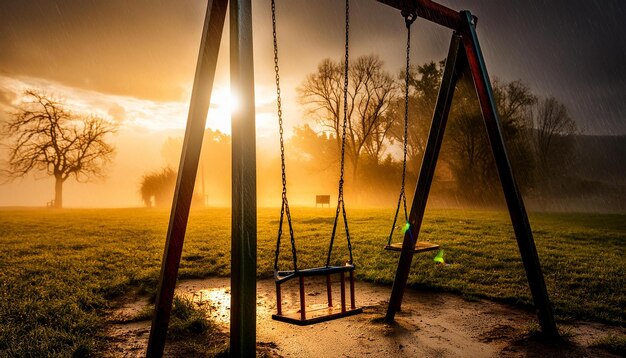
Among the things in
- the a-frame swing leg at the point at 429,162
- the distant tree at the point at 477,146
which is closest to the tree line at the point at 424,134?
the distant tree at the point at 477,146

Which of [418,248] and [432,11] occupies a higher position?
[432,11]

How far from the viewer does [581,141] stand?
101 m

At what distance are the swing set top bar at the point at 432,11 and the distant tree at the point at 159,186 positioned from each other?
2666 centimetres

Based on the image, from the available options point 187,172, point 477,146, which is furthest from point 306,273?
point 477,146

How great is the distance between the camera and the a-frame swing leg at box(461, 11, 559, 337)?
4895 mm

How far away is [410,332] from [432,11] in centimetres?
376

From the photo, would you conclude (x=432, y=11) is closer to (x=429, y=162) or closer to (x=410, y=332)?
(x=429, y=162)

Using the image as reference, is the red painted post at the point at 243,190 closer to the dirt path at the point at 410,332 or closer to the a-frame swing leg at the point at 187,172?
the a-frame swing leg at the point at 187,172

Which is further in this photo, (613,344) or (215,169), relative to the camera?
(215,169)

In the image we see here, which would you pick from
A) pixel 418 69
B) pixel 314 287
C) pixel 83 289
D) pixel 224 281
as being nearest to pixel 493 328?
pixel 314 287

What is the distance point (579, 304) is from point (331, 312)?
425cm

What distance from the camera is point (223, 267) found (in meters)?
8.82

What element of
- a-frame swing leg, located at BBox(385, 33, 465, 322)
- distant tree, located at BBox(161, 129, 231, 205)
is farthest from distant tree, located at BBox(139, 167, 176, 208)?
a-frame swing leg, located at BBox(385, 33, 465, 322)

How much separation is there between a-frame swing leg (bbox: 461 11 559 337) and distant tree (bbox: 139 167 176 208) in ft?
87.8
